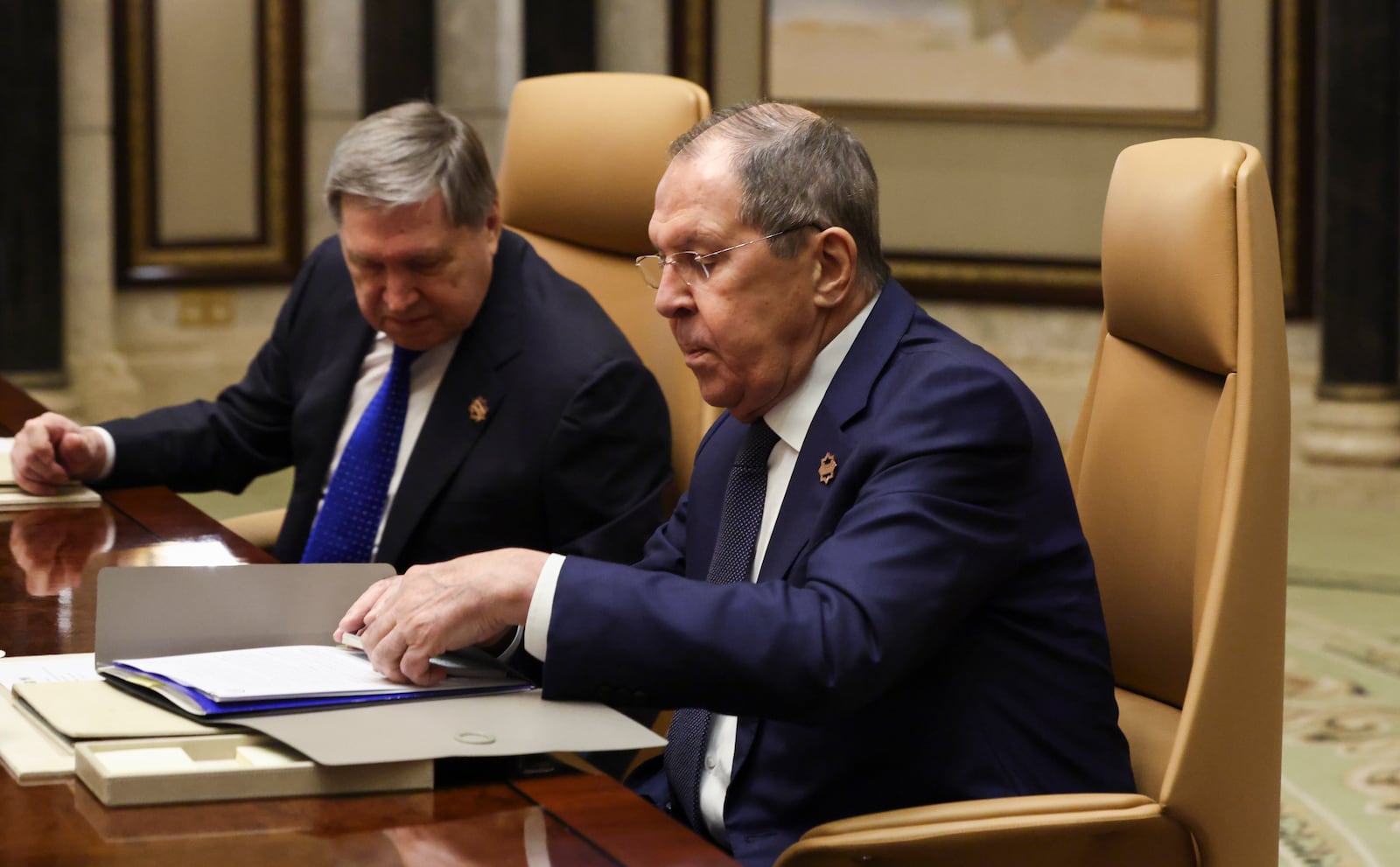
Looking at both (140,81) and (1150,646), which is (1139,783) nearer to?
(1150,646)

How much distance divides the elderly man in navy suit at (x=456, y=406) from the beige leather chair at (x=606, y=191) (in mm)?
221

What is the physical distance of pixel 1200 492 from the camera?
5.70 ft

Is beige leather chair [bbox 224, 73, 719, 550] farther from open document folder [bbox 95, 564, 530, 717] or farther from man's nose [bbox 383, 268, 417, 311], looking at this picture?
open document folder [bbox 95, 564, 530, 717]

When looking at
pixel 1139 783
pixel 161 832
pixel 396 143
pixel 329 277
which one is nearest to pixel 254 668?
pixel 161 832

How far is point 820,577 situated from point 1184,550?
0.48m

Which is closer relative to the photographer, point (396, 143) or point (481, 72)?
point (396, 143)

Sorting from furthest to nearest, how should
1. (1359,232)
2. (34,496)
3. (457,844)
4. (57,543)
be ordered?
1. (1359,232)
2. (34,496)
3. (57,543)
4. (457,844)

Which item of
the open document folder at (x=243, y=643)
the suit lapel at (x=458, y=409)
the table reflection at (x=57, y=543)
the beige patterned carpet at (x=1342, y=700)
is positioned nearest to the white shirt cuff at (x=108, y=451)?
the table reflection at (x=57, y=543)

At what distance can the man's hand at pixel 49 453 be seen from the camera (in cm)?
247

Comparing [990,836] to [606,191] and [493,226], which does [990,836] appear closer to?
[493,226]

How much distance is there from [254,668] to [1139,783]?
912mm

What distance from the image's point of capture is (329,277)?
9.45 ft

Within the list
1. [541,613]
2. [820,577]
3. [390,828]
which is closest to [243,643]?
[541,613]

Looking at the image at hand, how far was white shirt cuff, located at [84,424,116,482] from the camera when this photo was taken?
8.48 ft
